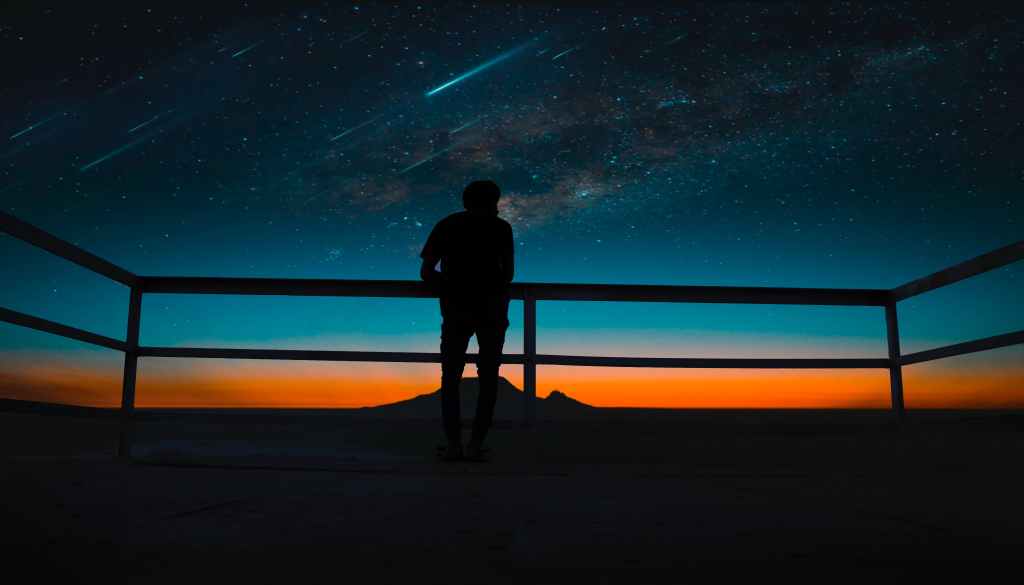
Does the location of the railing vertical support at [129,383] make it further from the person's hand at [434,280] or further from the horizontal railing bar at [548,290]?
the person's hand at [434,280]

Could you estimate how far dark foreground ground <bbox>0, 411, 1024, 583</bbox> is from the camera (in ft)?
2.90

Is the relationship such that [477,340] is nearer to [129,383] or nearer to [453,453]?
[453,453]

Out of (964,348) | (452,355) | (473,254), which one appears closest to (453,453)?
(452,355)

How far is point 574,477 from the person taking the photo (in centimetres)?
210

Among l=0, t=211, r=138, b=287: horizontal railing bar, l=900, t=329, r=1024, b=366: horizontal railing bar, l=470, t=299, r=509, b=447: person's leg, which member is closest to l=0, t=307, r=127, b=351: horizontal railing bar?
l=0, t=211, r=138, b=287: horizontal railing bar

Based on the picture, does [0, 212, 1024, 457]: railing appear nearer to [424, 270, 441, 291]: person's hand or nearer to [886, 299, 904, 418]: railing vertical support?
[886, 299, 904, 418]: railing vertical support

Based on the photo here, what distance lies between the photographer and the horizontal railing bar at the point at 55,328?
2.56 metres

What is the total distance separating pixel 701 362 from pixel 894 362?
46.4 inches

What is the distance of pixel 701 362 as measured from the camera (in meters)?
3.61

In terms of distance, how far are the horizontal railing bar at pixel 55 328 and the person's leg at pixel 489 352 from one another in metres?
1.80

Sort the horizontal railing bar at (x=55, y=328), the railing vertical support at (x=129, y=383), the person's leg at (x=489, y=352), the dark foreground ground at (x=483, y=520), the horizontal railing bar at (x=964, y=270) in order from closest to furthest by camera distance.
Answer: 1. the dark foreground ground at (x=483, y=520)
2. the horizontal railing bar at (x=55, y=328)
3. the horizontal railing bar at (x=964, y=270)
4. the person's leg at (x=489, y=352)
5. the railing vertical support at (x=129, y=383)

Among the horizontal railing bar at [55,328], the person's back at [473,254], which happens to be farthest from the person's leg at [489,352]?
the horizontal railing bar at [55,328]

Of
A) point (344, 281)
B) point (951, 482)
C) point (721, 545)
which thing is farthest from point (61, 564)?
point (344, 281)

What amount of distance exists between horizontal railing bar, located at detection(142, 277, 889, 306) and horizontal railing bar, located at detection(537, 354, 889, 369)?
0.41m
